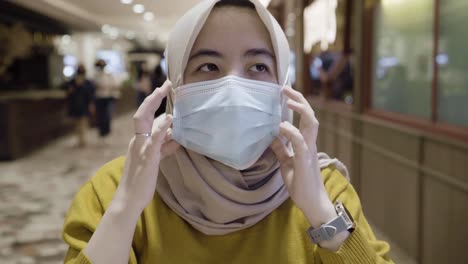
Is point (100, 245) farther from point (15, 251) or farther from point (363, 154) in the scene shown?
point (363, 154)

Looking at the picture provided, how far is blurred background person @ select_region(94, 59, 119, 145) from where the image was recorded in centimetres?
961

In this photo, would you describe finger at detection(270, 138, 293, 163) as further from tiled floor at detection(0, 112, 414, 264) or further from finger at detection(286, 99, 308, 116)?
tiled floor at detection(0, 112, 414, 264)

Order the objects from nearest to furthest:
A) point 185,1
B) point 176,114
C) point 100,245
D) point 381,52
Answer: point 100,245, point 176,114, point 381,52, point 185,1

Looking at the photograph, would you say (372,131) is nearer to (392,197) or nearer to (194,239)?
(392,197)

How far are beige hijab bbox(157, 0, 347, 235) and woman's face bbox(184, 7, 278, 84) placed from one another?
2cm

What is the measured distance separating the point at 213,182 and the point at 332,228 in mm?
292

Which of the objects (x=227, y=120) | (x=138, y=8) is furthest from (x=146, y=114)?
(x=138, y=8)

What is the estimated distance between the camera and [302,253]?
4.13ft

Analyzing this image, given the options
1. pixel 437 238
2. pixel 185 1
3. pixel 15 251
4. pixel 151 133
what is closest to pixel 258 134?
pixel 151 133

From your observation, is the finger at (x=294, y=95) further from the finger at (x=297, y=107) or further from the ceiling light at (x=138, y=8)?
the ceiling light at (x=138, y=8)

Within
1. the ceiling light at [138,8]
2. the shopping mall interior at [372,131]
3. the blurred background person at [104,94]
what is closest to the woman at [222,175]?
the shopping mall interior at [372,131]

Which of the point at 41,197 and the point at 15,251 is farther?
the point at 41,197

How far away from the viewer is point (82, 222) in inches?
49.1

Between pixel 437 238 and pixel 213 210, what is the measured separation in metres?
2.78
